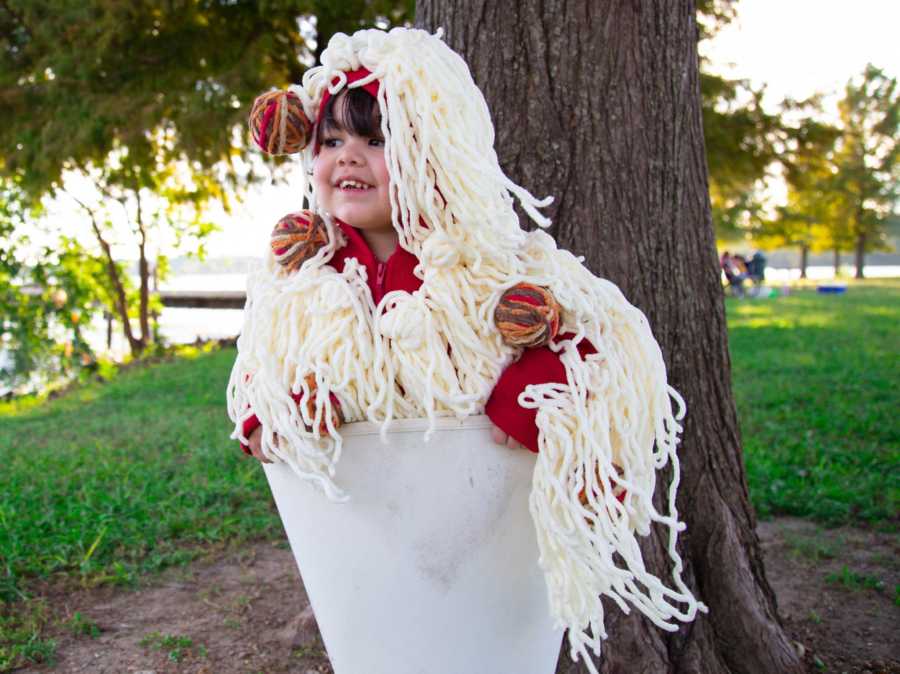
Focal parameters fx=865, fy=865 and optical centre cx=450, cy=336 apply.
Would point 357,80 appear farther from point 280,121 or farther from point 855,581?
point 855,581

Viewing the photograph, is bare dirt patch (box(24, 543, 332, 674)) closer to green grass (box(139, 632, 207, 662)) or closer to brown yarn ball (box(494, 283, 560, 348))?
green grass (box(139, 632, 207, 662))

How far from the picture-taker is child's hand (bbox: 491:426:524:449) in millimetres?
1383

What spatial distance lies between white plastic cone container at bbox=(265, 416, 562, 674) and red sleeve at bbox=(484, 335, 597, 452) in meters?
0.03

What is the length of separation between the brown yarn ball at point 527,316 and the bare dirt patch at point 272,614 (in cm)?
149

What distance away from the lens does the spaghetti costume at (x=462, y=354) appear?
1361 millimetres

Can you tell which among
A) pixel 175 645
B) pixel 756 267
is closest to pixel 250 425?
pixel 175 645

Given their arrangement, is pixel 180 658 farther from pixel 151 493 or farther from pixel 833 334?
pixel 833 334

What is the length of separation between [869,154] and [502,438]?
28.1 metres

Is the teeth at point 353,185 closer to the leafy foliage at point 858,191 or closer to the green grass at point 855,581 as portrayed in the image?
the green grass at point 855,581

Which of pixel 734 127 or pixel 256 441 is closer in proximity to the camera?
pixel 256 441

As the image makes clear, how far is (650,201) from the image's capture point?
84.7 inches

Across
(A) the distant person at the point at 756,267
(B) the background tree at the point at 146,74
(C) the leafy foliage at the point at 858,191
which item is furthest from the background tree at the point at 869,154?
(B) the background tree at the point at 146,74

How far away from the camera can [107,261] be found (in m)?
8.91

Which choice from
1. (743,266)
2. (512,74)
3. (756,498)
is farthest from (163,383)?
(743,266)
